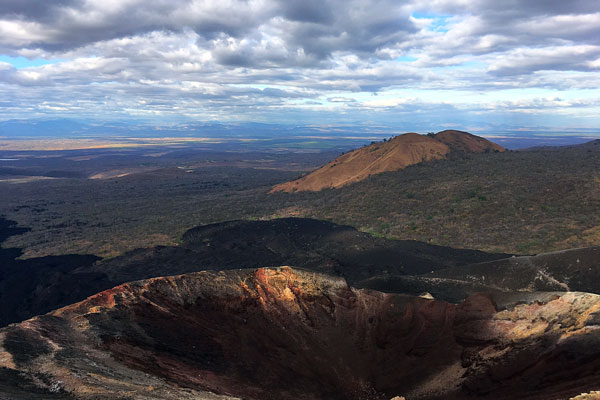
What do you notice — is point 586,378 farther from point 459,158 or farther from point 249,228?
point 459,158

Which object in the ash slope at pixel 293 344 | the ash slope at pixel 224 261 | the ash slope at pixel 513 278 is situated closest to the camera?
the ash slope at pixel 293 344

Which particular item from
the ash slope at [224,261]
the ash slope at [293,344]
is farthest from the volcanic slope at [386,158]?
the ash slope at [293,344]

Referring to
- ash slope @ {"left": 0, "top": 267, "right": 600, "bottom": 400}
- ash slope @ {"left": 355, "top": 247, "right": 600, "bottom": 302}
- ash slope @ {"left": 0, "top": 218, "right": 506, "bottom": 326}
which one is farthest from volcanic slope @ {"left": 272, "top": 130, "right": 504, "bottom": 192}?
ash slope @ {"left": 0, "top": 267, "right": 600, "bottom": 400}

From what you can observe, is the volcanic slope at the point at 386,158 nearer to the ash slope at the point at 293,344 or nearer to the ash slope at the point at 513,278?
the ash slope at the point at 513,278

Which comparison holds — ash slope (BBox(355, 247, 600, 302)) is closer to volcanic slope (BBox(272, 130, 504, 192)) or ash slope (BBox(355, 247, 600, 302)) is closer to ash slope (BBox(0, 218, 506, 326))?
ash slope (BBox(0, 218, 506, 326))

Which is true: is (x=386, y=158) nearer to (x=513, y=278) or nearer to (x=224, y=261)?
(x=224, y=261)

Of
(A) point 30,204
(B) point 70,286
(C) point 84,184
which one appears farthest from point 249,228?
(C) point 84,184

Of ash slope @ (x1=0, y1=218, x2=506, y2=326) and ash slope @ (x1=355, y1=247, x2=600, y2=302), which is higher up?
ash slope @ (x1=355, y1=247, x2=600, y2=302)

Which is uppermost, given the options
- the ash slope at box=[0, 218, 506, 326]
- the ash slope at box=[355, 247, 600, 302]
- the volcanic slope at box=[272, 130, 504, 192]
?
the volcanic slope at box=[272, 130, 504, 192]
